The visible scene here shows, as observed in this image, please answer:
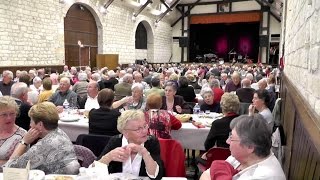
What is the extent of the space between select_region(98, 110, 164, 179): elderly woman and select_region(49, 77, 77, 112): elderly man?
3.37 meters

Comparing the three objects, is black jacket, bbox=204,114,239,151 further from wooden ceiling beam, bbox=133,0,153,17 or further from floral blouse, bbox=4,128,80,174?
wooden ceiling beam, bbox=133,0,153,17

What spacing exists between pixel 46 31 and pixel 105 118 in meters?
10.1

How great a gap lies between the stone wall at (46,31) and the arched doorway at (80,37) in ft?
1.07

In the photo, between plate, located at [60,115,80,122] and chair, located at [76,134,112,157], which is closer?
chair, located at [76,134,112,157]

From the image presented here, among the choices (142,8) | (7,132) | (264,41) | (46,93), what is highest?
(142,8)

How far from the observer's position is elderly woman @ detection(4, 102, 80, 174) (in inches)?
91.1

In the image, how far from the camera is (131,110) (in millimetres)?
2527

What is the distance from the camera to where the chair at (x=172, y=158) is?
262cm

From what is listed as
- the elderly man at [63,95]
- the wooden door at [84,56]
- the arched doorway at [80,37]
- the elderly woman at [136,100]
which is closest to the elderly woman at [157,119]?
the elderly woman at [136,100]

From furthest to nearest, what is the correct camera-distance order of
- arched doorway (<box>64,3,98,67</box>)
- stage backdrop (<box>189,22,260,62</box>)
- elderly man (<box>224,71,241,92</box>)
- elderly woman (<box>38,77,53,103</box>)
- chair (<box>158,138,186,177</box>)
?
stage backdrop (<box>189,22,260,62</box>) → arched doorway (<box>64,3,98,67</box>) → elderly man (<box>224,71,241,92</box>) → elderly woman (<box>38,77,53,103</box>) → chair (<box>158,138,186,177</box>)

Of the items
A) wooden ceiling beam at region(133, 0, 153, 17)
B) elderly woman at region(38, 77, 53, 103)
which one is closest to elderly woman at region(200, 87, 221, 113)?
elderly woman at region(38, 77, 53, 103)

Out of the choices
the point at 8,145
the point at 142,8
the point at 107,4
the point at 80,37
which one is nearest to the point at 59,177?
the point at 8,145

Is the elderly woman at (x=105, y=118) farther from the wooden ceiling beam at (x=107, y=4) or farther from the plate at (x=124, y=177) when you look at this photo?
the wooden ceiling beam at (x=107, y=4)

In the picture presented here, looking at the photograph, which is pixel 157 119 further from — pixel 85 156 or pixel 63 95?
pixel 63 95
